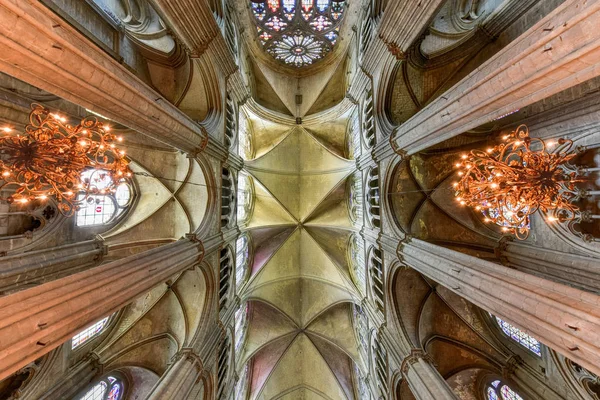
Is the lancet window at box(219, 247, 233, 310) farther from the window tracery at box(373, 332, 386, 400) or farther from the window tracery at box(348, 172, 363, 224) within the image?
the window tracery at box(348, 172, 363, 224)

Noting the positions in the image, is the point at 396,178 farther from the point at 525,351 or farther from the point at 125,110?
the point at 125,110

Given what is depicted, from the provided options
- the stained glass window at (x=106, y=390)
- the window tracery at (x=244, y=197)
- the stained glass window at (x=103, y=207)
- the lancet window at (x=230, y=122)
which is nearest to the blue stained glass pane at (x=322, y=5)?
the lancet window at (x=230, y=122)

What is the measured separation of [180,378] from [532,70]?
10179mm

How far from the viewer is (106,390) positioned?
29.4ft

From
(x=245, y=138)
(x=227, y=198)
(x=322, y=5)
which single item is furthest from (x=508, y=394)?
(x=322, y=5)

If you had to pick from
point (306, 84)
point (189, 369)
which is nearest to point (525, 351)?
point (189, 369)

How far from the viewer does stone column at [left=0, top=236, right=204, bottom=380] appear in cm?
320

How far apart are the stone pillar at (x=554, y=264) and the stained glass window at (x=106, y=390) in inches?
549

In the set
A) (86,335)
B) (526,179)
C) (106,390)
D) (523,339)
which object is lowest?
(106,390)

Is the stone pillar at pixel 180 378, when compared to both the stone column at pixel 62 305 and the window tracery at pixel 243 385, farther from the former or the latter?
the window tracery at pixel 243 385

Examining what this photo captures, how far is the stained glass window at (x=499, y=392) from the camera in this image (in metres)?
9.13

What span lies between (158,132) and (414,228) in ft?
32.0

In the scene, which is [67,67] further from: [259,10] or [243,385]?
[243,385]

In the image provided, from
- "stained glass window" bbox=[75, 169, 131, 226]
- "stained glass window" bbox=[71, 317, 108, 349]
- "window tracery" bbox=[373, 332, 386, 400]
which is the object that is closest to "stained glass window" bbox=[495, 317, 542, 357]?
"window tracery" bbox=[373, 332, 386, 400]
